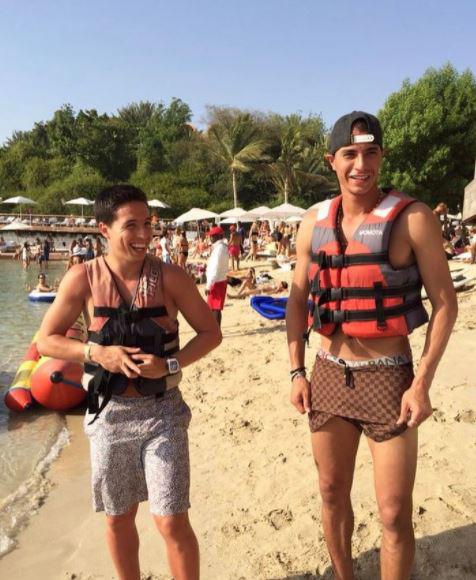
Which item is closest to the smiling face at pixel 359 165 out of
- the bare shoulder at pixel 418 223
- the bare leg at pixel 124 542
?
the bare shoulder at pixel 418 223

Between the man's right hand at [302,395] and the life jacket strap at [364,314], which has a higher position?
the life jacket strap at [364,314]

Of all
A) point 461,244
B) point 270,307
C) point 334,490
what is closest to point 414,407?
point 334,490

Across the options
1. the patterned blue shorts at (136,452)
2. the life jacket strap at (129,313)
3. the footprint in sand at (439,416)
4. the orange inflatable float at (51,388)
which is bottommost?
the orange inflatable float at (51,388)

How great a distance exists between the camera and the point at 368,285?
7.28 ft

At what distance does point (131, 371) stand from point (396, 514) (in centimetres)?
124

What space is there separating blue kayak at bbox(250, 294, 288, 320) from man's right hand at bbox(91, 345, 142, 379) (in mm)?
8371

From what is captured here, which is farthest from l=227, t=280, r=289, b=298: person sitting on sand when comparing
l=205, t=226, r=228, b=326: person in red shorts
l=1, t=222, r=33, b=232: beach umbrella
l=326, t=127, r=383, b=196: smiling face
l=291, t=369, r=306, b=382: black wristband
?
l=1, t=222, r=33, b=232: beach umbrella

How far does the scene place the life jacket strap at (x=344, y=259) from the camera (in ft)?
7.20

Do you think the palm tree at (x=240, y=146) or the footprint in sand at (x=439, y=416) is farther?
the palm tree at (x=240, y=146)

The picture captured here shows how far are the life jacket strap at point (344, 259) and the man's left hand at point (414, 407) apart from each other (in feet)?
1.77

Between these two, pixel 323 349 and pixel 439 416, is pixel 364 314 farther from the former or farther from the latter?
pixel 439 416

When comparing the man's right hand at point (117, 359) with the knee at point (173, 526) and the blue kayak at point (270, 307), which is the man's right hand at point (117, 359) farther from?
the blue kayak at point (270, 307)

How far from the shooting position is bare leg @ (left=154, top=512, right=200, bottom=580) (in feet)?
7.41

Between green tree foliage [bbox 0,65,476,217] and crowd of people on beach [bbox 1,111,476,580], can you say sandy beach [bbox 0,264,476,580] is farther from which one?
green tree foliage [bbox 0,65,476,217]
